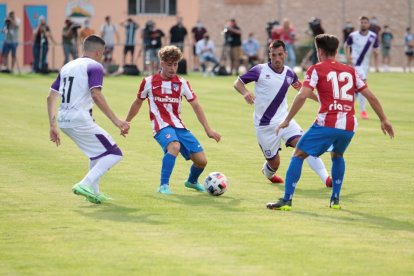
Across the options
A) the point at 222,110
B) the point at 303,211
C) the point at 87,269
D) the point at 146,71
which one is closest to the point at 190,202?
the point at 303,211

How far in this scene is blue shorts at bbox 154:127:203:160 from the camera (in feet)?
41.4

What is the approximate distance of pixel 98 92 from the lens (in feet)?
37.6

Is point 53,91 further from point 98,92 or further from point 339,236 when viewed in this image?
point 339,236

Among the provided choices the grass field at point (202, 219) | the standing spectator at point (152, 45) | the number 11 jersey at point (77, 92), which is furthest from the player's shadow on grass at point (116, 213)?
the standing spectator at point (152, 45)

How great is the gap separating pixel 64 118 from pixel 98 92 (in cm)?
50

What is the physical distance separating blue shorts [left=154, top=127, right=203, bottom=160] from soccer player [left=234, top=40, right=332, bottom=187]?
3.23 ft

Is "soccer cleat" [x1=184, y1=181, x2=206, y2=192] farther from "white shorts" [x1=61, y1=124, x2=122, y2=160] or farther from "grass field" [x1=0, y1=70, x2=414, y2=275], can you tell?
"white shorts" [x1=61, y1=124, x2=122, y2=160]

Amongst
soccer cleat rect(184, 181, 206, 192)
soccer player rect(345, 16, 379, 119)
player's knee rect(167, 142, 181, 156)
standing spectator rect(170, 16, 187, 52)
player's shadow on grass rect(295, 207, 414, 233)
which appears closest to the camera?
player's shadow on grass rect(295, 207, 414, 233)

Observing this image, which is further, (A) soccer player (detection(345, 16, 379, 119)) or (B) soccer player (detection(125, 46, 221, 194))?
(A) soccer player (detection(345, 16, 379, 119))

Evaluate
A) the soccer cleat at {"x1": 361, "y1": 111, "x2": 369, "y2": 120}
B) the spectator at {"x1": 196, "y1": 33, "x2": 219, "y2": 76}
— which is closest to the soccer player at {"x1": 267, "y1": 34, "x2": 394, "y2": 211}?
the soccer cleat at {"x1": 361, "y1": 111, "x2": 369, "y2": 120}

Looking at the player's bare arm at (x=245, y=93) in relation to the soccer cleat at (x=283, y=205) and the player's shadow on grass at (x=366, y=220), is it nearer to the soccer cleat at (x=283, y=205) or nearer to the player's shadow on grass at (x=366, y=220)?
the soccer cleat at (x=283, y=205)

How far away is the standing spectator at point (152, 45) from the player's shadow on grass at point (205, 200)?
26.6m

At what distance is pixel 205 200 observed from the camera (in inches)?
484

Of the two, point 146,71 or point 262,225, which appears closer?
point 262,225
